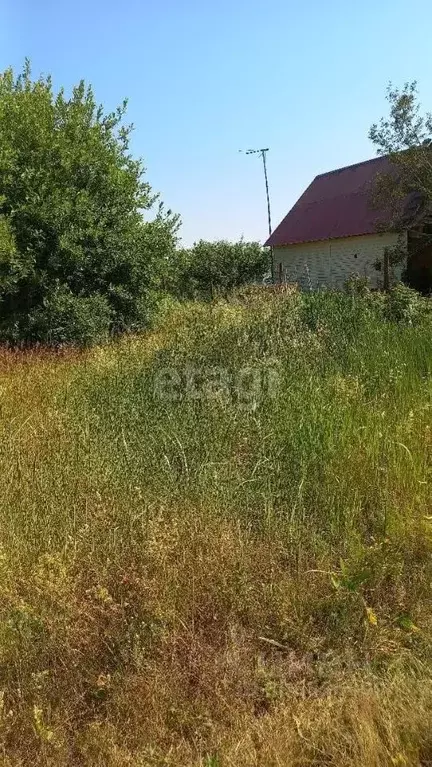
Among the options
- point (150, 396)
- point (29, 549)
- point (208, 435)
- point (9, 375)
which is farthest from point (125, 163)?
point (29, 549)

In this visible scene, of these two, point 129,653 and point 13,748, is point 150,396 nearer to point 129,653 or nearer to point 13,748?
point 129,653

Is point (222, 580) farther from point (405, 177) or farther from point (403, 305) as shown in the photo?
point (405, 177)

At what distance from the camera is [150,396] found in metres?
4.66

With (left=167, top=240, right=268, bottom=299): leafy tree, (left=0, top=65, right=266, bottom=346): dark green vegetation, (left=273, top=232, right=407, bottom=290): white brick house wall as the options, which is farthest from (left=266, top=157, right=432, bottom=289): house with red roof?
(left=0, top=65, right=266, bottom=346): dark green vegetation

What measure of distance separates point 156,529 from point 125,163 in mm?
9825

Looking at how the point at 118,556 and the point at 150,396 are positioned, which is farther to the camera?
the point at 150,396

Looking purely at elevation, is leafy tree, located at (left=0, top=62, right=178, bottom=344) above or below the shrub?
above

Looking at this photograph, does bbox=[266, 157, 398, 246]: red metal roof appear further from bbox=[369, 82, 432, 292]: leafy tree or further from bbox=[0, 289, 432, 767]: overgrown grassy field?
bbox=[0, 289, 432, 767]: overgrown grassy field

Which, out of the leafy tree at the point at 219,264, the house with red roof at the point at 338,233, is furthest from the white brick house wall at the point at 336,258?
the leafy tree at the point at 219,264

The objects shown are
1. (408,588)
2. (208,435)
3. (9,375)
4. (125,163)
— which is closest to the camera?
(408,588)

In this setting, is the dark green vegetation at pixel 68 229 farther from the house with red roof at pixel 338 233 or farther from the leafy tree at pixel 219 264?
the leafy tree at pixel 219 264

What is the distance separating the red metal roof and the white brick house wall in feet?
1.08

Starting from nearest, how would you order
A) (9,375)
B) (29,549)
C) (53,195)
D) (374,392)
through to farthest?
(29,549), (374,392), (9,375), (53,195)

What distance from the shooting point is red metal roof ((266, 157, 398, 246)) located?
61.2ft
